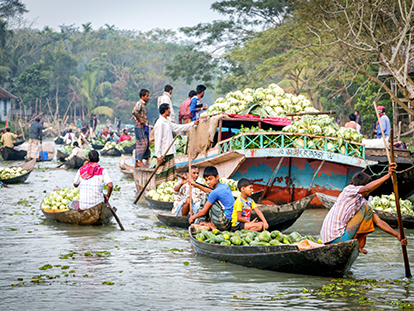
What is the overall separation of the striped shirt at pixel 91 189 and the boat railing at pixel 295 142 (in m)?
3.11

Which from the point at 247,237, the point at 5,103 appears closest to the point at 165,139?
the point at 247,237

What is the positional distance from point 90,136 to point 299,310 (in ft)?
103

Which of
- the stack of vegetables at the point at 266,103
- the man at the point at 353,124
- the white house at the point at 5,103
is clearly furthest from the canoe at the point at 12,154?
the white house at the point at 5,103

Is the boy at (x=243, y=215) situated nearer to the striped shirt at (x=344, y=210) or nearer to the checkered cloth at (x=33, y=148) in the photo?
the striped shirt at (x=344, y=210)

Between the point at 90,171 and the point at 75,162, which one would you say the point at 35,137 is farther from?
the point at 90,171

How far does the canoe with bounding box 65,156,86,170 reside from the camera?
20581 millimetres

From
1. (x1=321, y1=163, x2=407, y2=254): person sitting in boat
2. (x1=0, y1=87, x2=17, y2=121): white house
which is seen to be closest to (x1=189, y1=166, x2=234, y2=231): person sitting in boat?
(x1=321, y1=163, x2=407, y2=254): person sitting in boat

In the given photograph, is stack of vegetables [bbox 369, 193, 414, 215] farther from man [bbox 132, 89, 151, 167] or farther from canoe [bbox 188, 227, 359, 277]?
man [bbox 132, 89, 151, 167]

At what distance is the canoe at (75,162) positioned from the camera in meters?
20.6

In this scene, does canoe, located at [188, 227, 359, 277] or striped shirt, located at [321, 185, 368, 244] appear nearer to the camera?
canoe, located at [188, 227, 359, 277]

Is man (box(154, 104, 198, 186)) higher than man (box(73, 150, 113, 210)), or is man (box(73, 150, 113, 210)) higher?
man (box(154, 104, 198, 186))

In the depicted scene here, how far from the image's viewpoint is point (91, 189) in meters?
8.72

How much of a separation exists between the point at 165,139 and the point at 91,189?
266 cm

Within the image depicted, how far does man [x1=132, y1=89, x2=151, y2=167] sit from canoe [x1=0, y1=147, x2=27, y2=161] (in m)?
11.3
